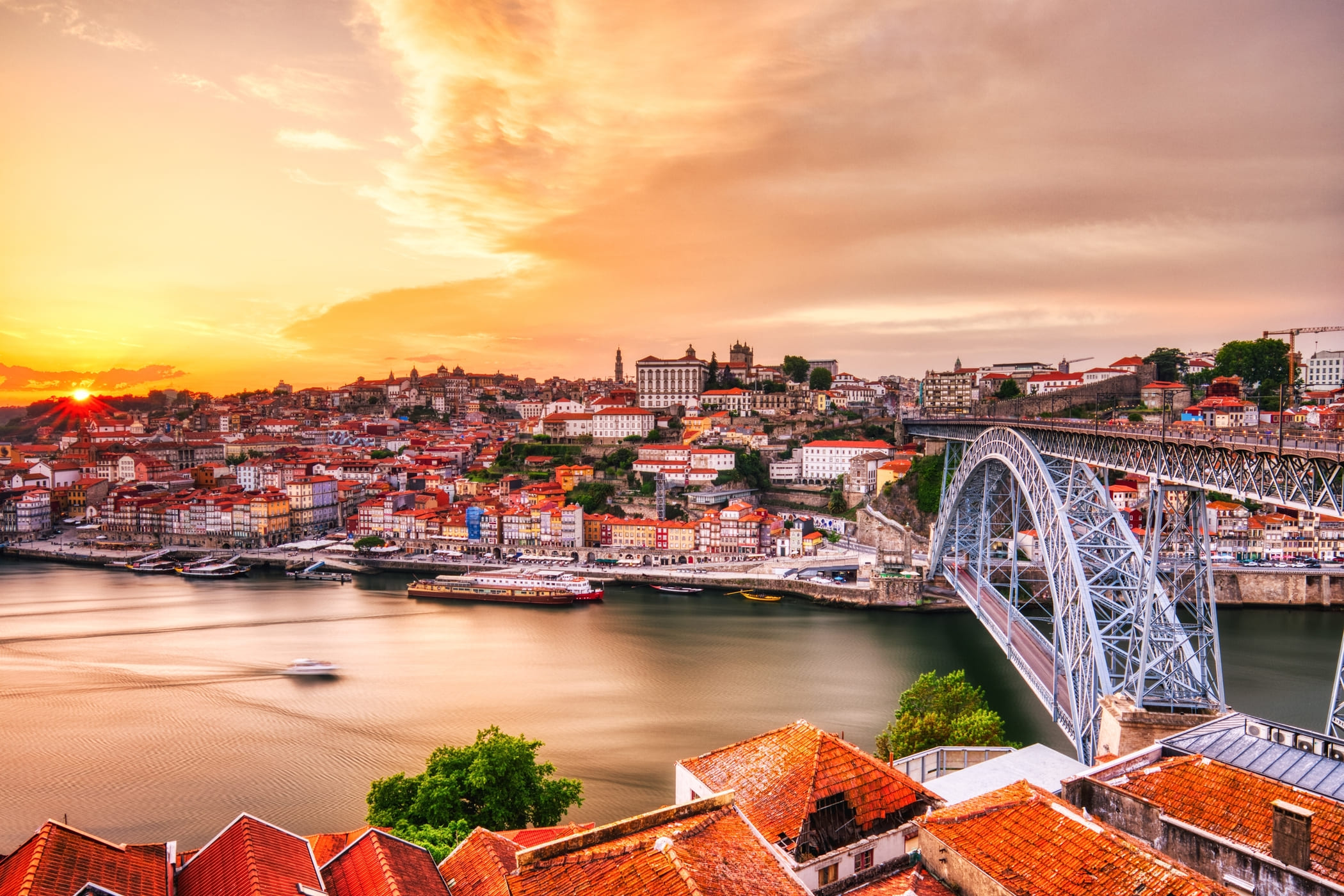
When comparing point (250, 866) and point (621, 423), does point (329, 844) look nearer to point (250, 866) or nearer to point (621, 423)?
point (250, 866)

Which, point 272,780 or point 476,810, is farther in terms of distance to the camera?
point 272,780

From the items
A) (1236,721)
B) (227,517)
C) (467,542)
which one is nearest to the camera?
(1236,721)

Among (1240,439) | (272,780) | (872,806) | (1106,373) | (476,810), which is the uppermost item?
(1106,373)

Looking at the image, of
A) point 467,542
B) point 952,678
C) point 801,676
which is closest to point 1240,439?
point 952,678

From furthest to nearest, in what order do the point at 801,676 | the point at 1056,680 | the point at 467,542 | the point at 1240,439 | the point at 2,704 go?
the point at 467,542 → the point at 801,676 → the point at 2,704 → the point at 1056,680 → the point at 1240,439

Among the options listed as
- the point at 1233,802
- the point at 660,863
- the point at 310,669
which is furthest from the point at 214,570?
the point at 1233,802

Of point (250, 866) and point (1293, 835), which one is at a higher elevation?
point (1293, 835)

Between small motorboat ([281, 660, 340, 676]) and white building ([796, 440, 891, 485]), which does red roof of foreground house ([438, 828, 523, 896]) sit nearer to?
small motorboat ([281, 660, 340, 676])

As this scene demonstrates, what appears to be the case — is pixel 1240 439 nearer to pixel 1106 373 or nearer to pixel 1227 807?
pixel 1227 807
